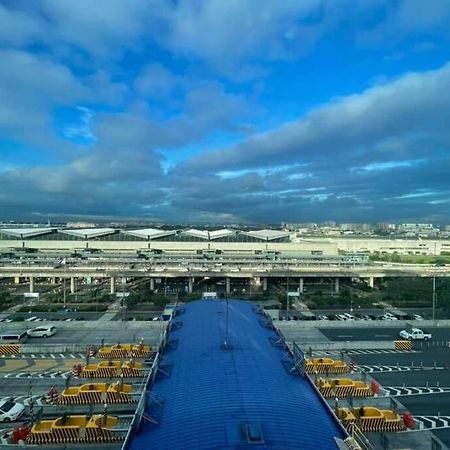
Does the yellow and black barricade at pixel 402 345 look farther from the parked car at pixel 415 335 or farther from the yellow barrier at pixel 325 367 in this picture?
the yellow barrier at pixel 325 367

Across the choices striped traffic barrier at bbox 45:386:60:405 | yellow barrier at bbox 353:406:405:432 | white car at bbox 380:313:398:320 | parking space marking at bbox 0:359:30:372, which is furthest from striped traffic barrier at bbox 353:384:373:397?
white car at bbox 380:313:398:320

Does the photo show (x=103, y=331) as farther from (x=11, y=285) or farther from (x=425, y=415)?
(x=11, y=285)

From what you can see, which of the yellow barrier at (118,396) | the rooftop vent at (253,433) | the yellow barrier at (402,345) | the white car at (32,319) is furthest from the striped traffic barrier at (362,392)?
the white car at (32,319)

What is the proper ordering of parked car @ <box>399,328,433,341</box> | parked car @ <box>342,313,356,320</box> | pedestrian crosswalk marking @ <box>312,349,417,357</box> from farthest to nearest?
parked car @ <box>342,313,356,320</box> → parked car @ <box>399,328,433,341</box> → pedestrian crosswalk marking @ <box>312,349,417,357</box>

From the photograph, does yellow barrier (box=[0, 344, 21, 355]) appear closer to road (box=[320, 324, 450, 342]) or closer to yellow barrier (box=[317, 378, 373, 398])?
yellow barrier (box=[317, 378, 373, 398])

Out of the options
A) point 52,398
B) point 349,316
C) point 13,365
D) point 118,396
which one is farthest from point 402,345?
point 13,365

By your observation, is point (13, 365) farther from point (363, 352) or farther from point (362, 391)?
point (363, 352)
